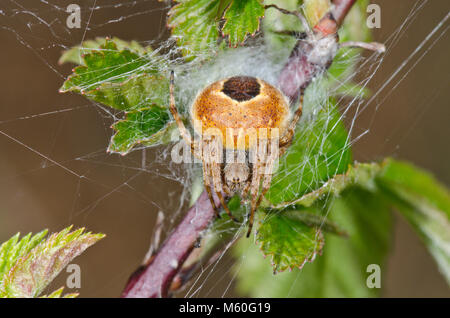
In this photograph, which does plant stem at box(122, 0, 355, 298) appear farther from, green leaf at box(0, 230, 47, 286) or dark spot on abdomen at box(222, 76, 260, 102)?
green leaf at box(0, 230, 47, 286)

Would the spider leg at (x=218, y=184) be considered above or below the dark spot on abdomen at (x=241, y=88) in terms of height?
below

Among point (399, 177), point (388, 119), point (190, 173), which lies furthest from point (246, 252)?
point (388, 119)

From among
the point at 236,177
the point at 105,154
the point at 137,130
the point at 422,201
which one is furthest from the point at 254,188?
the point at 105,154

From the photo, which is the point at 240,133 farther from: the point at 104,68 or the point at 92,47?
the point at 92,47

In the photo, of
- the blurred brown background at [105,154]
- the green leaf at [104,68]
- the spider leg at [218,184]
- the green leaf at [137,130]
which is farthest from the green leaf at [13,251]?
the blurred brown background at [105,154]

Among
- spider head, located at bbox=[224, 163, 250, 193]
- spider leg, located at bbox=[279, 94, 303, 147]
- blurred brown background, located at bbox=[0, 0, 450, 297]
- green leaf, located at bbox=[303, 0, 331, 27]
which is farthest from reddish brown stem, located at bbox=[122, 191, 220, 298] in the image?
blurred brown background, located at bbox=[0, 0, 450, 297]

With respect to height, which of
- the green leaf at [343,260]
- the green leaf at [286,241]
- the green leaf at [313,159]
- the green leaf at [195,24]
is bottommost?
the green leaf at [343,260]

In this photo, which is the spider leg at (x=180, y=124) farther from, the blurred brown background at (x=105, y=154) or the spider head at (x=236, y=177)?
the blurred brown background at (x=105, y=154)
